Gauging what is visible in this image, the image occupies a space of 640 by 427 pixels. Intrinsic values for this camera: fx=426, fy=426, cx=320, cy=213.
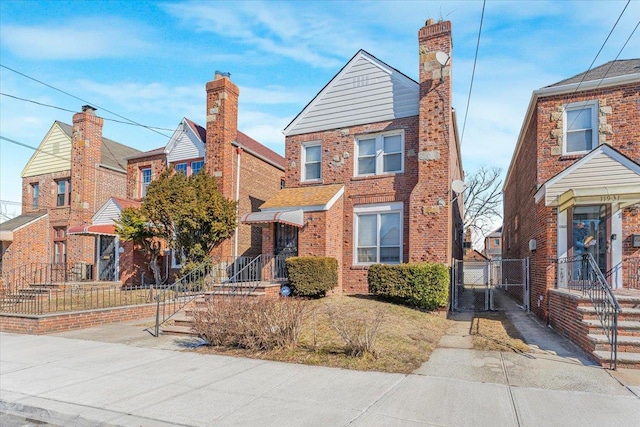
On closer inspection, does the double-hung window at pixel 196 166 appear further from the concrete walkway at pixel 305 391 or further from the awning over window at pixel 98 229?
the concrete walkway at pixel 305 391

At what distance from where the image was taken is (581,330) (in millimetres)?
8266

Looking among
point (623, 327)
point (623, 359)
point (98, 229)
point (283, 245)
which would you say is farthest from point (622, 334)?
point (98, 229)

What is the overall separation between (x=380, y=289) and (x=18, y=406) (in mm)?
9007

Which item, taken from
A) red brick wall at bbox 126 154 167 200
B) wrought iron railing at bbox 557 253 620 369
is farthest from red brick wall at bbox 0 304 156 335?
wrought iron railing at bbox 557 253 620 369

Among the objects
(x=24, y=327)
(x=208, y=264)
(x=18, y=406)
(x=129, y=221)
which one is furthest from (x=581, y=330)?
(x=129, y=221)

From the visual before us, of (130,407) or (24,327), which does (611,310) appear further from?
(24,327)

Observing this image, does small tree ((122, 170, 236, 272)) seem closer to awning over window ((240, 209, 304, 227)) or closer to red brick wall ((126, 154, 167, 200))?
awning over window ((240, 209, 304, 227))

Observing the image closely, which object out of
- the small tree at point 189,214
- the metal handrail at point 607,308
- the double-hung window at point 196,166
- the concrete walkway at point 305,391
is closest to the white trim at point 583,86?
the metal handrail at point 607,308

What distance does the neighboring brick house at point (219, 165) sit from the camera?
58.4 ft

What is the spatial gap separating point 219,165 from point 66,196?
1110cm

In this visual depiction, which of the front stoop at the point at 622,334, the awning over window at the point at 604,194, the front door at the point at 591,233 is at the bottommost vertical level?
the front stoop at the point at 622,334

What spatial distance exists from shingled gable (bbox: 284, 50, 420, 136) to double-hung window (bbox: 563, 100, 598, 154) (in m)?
4.65

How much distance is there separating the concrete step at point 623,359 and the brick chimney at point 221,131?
1378cm

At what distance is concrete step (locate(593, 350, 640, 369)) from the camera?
6969 mm
